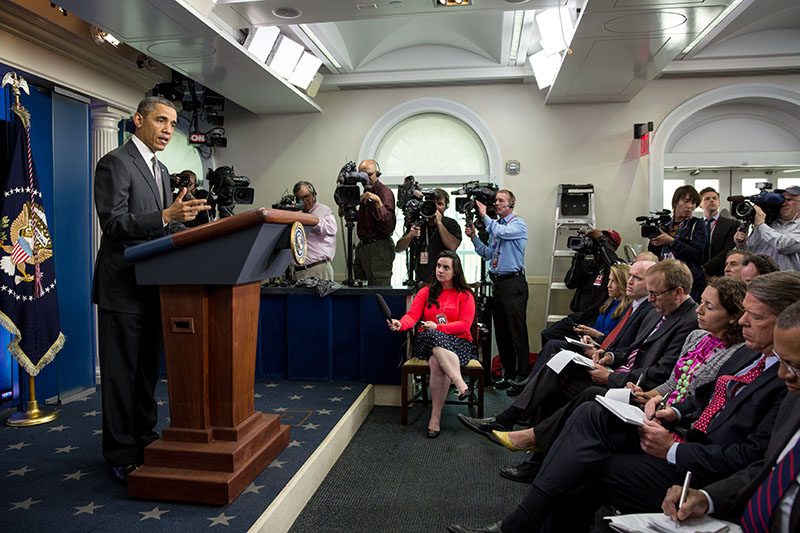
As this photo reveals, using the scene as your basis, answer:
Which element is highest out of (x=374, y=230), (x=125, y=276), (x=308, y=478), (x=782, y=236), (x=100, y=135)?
(x=100, y=135)

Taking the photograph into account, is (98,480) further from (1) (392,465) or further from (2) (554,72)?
(2) (554,72)

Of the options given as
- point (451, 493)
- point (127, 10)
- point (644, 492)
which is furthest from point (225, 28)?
point (644, 492)

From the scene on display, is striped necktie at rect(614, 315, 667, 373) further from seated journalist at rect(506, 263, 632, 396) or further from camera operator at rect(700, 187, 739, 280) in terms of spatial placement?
camera operator at rect(700, 187, 739, 280)

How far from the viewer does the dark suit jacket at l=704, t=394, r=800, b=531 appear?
1208 mm

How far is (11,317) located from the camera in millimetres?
3074

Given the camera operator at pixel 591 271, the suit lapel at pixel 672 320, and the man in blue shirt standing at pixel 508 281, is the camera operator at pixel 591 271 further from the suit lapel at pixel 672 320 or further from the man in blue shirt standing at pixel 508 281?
the suit lapel at pixel 672 320

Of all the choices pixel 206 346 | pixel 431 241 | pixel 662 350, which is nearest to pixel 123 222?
pixel 206 346

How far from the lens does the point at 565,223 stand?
17.9ft

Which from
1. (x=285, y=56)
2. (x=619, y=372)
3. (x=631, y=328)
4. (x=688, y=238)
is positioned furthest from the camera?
(x=285, y=56)

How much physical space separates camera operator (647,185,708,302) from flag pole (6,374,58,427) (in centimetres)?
429

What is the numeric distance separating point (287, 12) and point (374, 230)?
72.0 inches

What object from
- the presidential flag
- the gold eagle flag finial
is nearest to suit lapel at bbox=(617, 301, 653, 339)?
the presidential flag

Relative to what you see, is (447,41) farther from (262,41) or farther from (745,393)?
(745,393)

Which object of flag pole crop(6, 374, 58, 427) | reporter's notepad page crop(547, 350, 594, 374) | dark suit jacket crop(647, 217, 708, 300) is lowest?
flag pole crop(6, 374, 58, 427)
